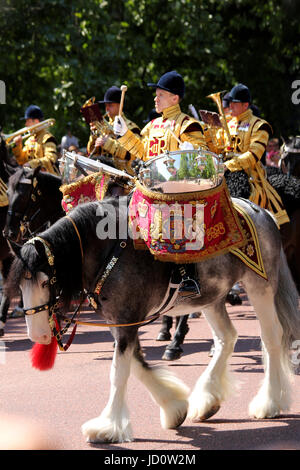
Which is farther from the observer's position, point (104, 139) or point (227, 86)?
point (227, 86)

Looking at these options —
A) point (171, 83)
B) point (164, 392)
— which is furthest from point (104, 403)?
point (171, 83)

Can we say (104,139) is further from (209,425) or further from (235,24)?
(235,24)

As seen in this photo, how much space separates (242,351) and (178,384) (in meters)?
2.99

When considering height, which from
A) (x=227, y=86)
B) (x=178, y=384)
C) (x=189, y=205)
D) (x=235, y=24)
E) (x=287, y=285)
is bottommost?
(x=178, y=384)

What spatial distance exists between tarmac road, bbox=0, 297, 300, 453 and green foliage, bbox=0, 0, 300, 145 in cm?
1063

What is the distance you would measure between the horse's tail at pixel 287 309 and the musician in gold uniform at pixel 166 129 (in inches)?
52.4

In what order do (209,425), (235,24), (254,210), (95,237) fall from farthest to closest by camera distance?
(235,24), (254,210), (209,425), (95,237)

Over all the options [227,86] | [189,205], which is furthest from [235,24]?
[189,205]

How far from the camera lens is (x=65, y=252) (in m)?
5.18

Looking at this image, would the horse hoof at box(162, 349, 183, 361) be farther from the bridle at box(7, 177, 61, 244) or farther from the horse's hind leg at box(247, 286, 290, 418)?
the bridle at box(7, 177, 61, 244)

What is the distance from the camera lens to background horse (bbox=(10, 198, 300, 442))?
16.7ft

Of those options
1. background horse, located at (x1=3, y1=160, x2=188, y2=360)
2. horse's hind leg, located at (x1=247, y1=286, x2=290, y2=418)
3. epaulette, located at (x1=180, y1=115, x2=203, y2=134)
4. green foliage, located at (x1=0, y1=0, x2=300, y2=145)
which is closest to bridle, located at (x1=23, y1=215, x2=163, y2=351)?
horse's hind leg, located at (x1=247, y1=286, x2=290, y2=418)
